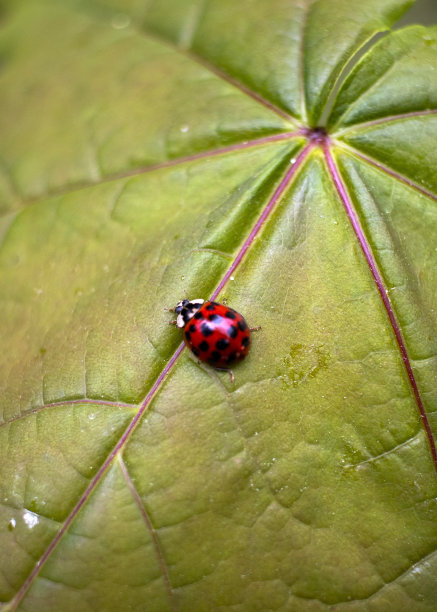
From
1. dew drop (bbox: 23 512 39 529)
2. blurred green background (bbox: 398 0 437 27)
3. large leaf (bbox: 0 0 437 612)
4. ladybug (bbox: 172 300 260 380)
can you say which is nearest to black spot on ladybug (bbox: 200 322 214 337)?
ladybug (bbox: 172 300 260 380)

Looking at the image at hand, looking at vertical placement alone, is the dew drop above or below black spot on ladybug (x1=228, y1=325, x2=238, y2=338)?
below

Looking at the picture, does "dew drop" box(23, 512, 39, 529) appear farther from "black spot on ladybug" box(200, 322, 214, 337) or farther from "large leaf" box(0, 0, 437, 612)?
"black spot on ladybug" box(200, 322, 214, 337)

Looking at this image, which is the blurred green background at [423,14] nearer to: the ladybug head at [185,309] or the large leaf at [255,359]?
the large leaf at [255,359]

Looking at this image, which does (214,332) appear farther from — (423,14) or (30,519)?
(423,14)

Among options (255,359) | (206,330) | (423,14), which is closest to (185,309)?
(206,330)

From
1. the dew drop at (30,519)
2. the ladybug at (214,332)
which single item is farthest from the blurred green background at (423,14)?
the dew drop at (30,519)
